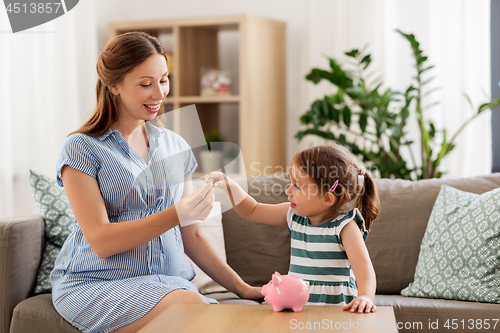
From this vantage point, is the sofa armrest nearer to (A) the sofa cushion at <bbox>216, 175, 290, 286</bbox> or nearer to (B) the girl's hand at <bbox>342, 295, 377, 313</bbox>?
(A) the sofa cushion at <bbox>216, 175, 290, 286</bbox>

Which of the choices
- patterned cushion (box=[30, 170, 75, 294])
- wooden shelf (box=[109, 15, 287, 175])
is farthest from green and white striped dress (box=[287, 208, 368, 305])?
wooden shelf (box=[109, 15, 287, 175])

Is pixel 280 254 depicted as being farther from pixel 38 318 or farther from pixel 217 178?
pixel 38 318

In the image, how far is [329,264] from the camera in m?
1.31

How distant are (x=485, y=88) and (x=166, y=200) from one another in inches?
85.6

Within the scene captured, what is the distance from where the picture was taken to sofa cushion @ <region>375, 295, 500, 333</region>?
5.08ft

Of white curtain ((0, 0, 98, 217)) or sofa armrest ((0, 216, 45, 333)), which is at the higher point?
white curtain ((0, 0, 98, 217))

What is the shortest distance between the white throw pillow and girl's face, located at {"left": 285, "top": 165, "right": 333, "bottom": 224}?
552mm

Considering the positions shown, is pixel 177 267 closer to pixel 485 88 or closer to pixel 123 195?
pixel 123 195

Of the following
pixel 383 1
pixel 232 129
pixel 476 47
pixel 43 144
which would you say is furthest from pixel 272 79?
pixel 43 144

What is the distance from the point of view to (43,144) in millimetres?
2668

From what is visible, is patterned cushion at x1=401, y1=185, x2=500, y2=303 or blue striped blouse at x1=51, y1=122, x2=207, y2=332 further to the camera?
patterned cushion at x1=401, y1=185, x2=500, y2=303

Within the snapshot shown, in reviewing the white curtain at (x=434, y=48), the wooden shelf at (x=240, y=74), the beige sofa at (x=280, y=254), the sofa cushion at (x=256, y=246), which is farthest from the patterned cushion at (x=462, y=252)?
the wooden shelf at (x=240, y=74)

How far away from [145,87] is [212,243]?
736mm

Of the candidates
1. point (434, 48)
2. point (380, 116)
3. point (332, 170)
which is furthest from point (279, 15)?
point (332, 170)
